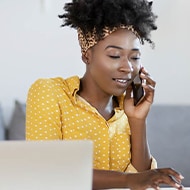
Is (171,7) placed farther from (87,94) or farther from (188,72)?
(87,94)

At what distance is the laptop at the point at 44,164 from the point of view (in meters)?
0.69

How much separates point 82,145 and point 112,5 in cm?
78

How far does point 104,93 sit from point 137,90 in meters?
0.12

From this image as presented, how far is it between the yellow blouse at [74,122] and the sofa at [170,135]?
0.78 m

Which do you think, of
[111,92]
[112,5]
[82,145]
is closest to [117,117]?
[111,92]

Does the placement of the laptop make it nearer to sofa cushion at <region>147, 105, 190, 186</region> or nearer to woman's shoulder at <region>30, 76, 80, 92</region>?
woman's shoulder at <region>30, 76, 80, 92</region>

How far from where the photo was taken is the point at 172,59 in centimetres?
247

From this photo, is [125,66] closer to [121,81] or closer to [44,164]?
[121,81]

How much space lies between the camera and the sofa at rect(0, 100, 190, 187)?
2277mm

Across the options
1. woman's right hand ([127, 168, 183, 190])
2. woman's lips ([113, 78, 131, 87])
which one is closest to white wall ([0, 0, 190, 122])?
woman's lips ([113, 78, 131, 87])

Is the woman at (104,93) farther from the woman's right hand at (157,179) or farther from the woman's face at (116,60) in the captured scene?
the woman's right hand at (157,179)

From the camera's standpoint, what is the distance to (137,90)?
1.54 metres

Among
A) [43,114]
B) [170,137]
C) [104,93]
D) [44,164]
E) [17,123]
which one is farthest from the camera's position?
[170,137]

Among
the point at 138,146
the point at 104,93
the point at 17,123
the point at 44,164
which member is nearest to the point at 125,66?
the point at 104,93
